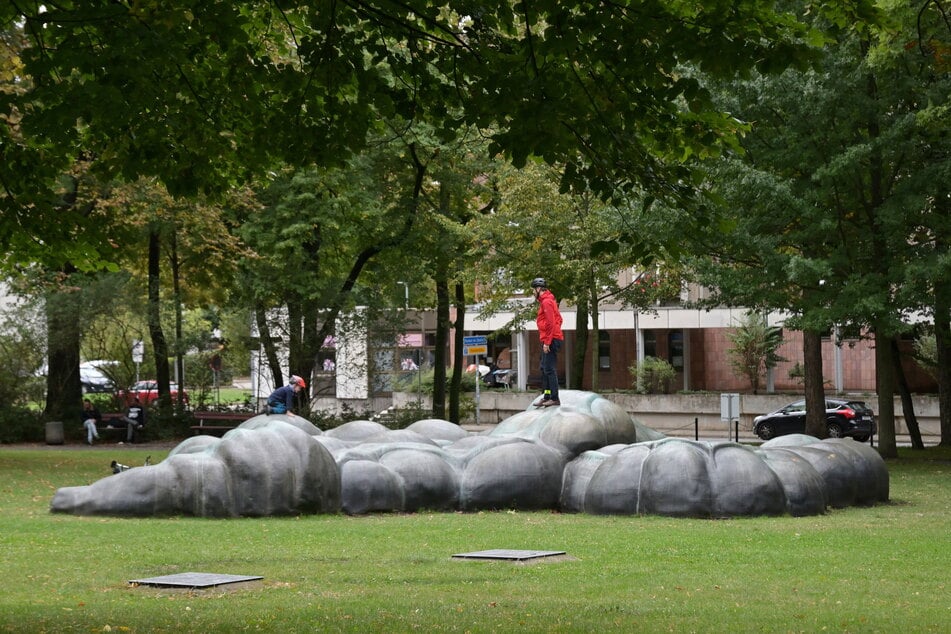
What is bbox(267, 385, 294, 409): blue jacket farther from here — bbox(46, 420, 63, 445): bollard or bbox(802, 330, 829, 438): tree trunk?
bbox(46, 420, 63, 445): bollard

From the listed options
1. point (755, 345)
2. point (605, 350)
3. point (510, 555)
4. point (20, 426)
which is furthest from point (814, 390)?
point (605, 350)

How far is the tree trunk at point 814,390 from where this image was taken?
1273 inches

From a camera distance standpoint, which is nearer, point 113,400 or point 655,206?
point 655,206

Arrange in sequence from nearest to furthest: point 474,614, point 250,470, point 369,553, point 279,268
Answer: point 474,614 < point 369,553 < point 250,470 < point 279,268

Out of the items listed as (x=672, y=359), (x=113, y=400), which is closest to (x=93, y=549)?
(x=113, y=400)

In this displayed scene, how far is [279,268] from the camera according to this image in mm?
36312

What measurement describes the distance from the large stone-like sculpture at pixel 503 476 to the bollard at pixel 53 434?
17404 millimetres

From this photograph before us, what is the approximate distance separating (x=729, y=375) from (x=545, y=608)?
55.6m

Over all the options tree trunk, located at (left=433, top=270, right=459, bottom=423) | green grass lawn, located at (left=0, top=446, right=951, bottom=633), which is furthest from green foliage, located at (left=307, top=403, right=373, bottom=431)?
green grass lawn, located at (left=0, top=446, right=951, bottom=633)

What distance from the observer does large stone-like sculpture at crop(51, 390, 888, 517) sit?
19.0 metres

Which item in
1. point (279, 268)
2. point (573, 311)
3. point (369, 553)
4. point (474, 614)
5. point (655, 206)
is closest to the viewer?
point (474, 614)

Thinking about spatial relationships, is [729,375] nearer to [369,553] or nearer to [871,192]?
[871,192]

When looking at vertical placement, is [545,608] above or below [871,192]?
below

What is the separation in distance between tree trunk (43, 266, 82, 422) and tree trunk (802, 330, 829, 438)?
21099 millimetres
